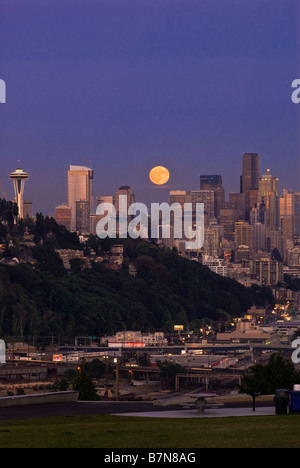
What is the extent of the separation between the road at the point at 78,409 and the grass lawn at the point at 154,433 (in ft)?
5.80

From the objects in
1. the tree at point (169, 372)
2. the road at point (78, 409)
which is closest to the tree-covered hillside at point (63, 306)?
the tree at point (169, 372)

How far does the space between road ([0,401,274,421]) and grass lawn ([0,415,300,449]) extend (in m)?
1.77

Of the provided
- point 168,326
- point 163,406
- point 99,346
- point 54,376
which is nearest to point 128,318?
point 168,326

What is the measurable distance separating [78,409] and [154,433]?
7.54 metres

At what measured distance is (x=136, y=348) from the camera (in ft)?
511

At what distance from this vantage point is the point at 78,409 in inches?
1159

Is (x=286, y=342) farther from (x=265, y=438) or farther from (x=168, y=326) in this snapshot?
(x=265, y=438)

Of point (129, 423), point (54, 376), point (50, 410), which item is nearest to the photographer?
point (129, 423)

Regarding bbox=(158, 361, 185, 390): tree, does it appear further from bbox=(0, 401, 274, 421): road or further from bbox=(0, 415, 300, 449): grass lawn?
bbox=(0, 415, 300, 449): grass lawn

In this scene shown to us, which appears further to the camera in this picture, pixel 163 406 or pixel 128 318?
pixel 128 318

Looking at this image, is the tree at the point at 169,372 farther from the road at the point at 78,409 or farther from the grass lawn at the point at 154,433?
the grass lawn at the point at 154,433

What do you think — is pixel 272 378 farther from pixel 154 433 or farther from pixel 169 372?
pixel 169 372

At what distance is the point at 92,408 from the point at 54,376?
88.1 metres

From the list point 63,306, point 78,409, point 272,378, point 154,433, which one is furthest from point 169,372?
point 154,433
